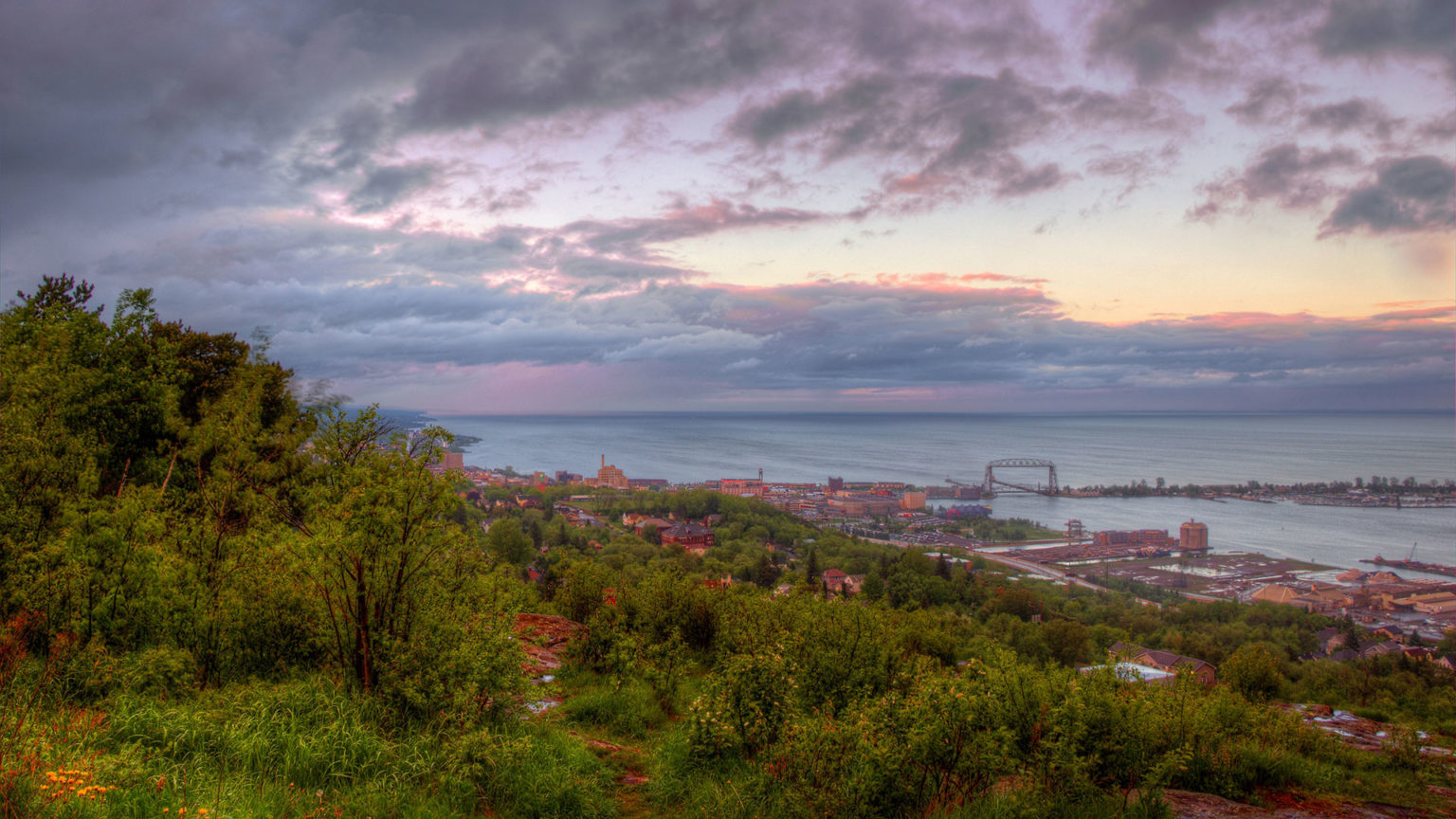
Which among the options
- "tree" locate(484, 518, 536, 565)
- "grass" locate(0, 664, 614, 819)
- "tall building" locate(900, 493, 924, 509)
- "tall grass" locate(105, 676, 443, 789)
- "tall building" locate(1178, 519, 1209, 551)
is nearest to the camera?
"grass" locate(0, 664, 614, 819)

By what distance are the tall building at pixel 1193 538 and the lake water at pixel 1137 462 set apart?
1.38 metres

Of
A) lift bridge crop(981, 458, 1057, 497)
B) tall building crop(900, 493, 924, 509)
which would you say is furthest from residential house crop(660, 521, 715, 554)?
lift bridge crop(981, 458, 1057, 497)

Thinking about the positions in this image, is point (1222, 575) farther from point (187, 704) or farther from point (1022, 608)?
point (187, 704)

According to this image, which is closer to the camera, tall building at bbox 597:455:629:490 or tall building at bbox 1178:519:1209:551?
tall building at bbox 1178:519:1209:551

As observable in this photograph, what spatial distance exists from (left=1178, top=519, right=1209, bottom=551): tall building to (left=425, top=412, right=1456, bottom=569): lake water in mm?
1379

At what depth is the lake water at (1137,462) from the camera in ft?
203

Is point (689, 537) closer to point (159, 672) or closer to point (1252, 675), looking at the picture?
point (1252, 675)

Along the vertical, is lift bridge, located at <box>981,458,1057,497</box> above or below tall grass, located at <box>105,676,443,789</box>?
below

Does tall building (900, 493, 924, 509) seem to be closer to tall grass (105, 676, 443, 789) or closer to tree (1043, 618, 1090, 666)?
tree (1043, 618, 1090, 666)

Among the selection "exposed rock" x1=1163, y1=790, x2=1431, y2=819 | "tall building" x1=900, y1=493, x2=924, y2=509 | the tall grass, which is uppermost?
the tall grass

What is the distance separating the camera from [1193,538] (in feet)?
189

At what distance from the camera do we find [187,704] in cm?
470

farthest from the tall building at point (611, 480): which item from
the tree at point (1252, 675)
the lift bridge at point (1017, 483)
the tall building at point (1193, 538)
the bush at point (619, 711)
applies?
the bush at point (619, 711)

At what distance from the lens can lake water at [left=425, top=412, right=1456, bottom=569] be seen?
2438 inches
